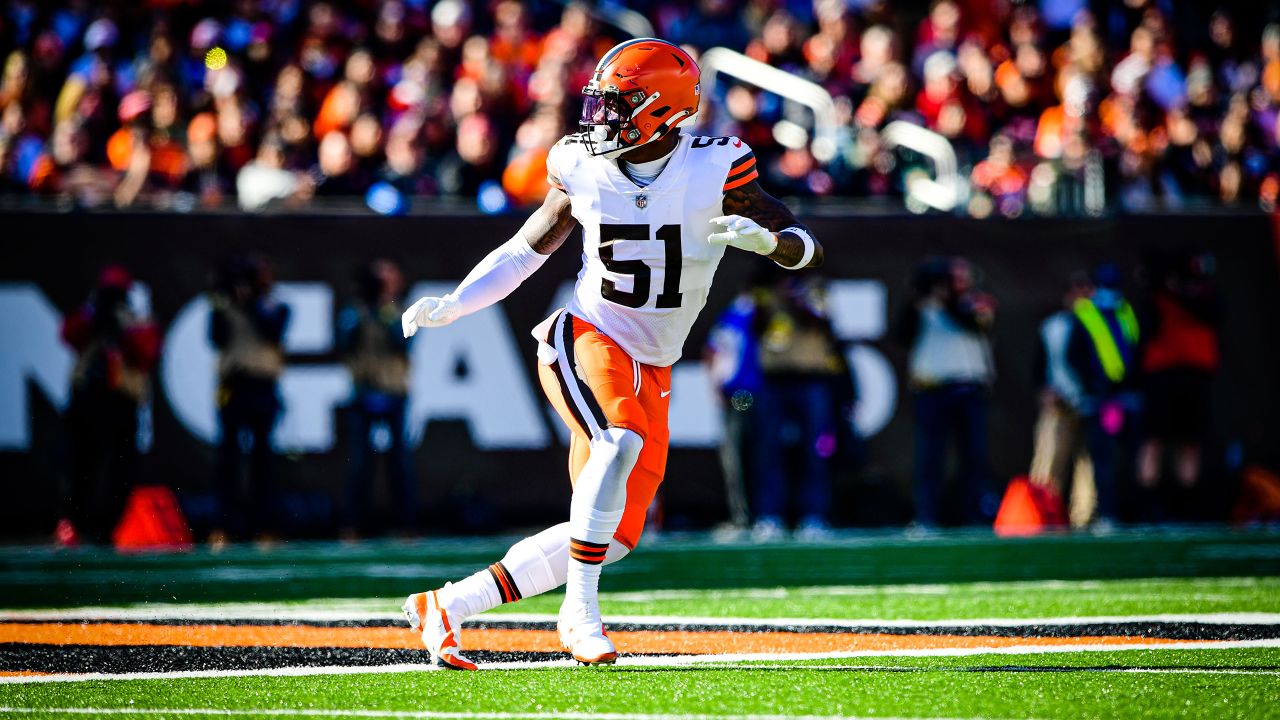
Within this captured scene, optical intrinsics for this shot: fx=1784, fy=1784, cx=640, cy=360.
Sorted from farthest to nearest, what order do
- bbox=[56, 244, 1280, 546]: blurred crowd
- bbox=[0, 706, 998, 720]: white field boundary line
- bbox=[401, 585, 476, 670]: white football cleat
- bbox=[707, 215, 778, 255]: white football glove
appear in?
bbox=[56, 244, 1280, 546]: blurred crowd < bbox=[401, 585, 476, 670]: white football cleat < bbox=[707, 215, 778, 255]: white football glove < bbox=[0, 706, 998, 720]: white field boundary line

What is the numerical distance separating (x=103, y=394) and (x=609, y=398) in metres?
5.72

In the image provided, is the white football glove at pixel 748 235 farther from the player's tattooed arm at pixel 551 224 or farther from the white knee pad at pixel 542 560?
the white knee pad at pixel 542 560

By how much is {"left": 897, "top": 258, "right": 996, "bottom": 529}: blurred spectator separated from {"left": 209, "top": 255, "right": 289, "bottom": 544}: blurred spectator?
3.69 meters

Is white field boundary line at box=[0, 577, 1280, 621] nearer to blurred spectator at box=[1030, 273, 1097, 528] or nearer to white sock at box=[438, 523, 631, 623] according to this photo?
white sock at box=[438, 523, 631, 623]

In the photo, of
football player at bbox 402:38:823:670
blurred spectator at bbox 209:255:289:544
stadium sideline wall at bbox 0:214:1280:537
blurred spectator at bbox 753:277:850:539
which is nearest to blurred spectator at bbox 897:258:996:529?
stadium sideline wall at bbox 0:214:1280:537

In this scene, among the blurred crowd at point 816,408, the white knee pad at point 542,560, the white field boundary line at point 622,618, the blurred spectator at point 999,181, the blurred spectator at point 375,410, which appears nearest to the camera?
the white knee pad at point 542,560

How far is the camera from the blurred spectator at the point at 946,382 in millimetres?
10578

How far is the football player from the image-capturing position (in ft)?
16.2

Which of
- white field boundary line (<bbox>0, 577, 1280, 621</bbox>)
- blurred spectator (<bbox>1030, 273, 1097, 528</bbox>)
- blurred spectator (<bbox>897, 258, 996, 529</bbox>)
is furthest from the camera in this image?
blurred spectator (<bbox>1030, 273, 1097, 528</bbox>)

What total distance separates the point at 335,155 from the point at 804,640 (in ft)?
→ 20.2

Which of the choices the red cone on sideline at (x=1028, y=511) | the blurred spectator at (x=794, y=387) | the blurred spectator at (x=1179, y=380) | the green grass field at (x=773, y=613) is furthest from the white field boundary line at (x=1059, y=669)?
the blurred spectator at (x=1179, y=380)

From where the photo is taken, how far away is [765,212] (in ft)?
16.7

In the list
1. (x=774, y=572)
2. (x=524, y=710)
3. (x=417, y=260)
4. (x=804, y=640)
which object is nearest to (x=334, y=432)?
(x=417, y=260)

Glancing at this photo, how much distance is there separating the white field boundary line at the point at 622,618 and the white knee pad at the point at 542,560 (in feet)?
3.57
